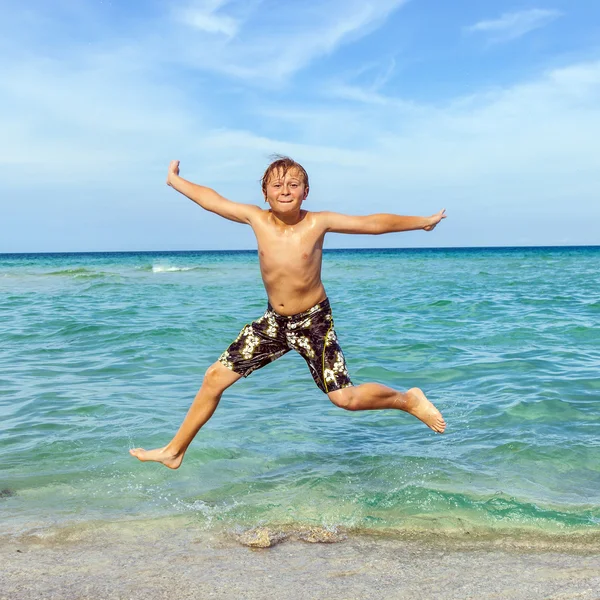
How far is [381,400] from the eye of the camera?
4508 mm

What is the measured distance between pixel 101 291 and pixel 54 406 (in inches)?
625

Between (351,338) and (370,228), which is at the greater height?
(370,228)

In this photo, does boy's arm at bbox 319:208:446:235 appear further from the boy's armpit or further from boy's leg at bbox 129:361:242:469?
boy's leg at bbox 129:361:242:469

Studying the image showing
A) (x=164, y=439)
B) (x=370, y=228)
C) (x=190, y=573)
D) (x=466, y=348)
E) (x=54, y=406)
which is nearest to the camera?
(x=190, y=573)

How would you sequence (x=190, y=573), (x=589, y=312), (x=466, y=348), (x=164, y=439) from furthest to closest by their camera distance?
(x=589, y=312)
(x=466, y=348)
(x=164, y=439)
(x=190, y=573)

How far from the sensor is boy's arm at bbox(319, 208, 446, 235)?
4.25 m

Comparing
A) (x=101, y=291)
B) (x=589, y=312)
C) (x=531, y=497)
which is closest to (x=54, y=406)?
(x=531, y=497)

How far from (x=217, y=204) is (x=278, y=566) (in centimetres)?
222

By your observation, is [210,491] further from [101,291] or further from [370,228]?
[101,291]

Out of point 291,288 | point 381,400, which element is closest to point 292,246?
point 291,288

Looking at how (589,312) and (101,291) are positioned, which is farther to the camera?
(101,291)

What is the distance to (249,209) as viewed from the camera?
4.44 meters

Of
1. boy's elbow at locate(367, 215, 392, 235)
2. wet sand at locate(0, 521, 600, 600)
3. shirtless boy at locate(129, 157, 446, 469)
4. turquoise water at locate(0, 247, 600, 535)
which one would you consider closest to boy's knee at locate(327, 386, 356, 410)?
shirtless boy at locate(129, 157, 446, 469)

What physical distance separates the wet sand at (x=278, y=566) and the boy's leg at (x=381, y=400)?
0.83 meters
